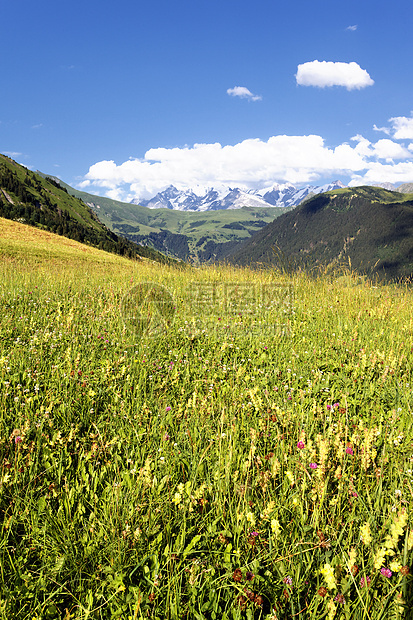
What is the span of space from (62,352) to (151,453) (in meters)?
2.92

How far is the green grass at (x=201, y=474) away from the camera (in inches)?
83.1

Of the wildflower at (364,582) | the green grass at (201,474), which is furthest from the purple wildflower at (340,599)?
the wildflower at (364,582)

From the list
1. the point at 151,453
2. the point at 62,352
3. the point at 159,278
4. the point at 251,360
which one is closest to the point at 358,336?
the point at 251,360

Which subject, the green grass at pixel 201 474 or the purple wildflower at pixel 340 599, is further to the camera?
the green grass at pixel 201 474

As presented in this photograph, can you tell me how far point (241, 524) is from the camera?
2.51 m

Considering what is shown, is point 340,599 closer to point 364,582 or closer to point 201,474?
point 364,582

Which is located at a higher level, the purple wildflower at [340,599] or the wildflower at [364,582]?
the wildflower at [364,582]

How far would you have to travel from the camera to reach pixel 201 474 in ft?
10.2

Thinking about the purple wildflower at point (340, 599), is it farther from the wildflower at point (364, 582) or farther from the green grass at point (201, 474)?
the wildflower at point (364, 582)

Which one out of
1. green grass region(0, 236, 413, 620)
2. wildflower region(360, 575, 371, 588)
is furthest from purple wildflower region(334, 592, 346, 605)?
wildflower region(360, 575, 371, 588)

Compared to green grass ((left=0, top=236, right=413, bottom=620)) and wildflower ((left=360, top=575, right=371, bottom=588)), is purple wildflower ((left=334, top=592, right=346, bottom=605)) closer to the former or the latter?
green grass ((left=0, top=236, right=413, bottom=620))

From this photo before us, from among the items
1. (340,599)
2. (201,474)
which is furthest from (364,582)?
(201,474)

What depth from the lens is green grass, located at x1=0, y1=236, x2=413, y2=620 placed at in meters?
2.11

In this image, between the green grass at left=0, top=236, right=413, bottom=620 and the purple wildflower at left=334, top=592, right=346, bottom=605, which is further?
the green grass at left=0, top=236, right=413, bottom=620
